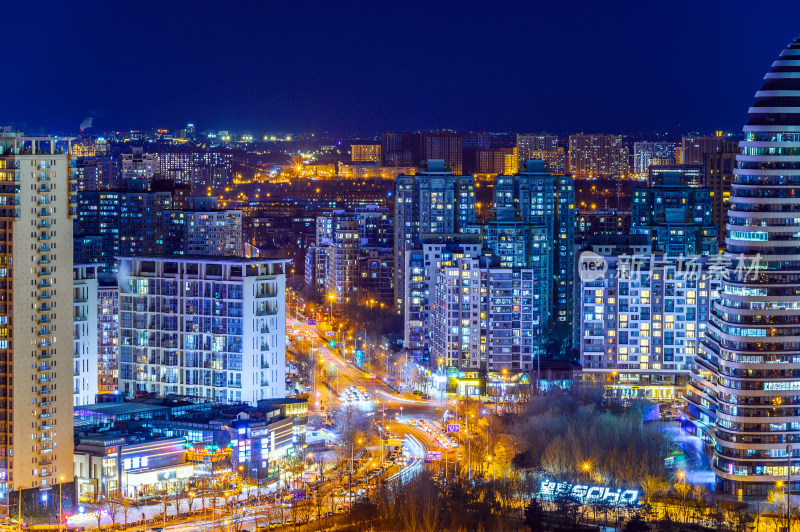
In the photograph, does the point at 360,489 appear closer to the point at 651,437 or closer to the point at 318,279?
the point at 651,437

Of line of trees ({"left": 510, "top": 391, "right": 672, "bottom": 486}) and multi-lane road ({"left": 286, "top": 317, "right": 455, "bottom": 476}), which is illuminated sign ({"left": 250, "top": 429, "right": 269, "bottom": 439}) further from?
line of trees ({"left": 510, "top": 391, "right": 672, "bottom": 486})

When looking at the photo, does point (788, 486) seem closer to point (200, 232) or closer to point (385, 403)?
point (385, 403)

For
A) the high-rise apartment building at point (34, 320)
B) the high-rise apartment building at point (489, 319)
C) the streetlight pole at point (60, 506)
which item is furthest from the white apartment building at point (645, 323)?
the streetlight pole at point (60, 506)

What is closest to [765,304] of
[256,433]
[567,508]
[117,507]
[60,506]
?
[567,508]

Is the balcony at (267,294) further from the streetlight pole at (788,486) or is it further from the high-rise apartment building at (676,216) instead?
the high-rise apartment building at (676,216)

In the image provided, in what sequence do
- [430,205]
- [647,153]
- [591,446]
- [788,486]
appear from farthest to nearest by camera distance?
[647,153] → [430,205] → [591,446] → [788,486]

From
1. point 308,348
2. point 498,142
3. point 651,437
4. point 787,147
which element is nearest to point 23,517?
point 651,437
